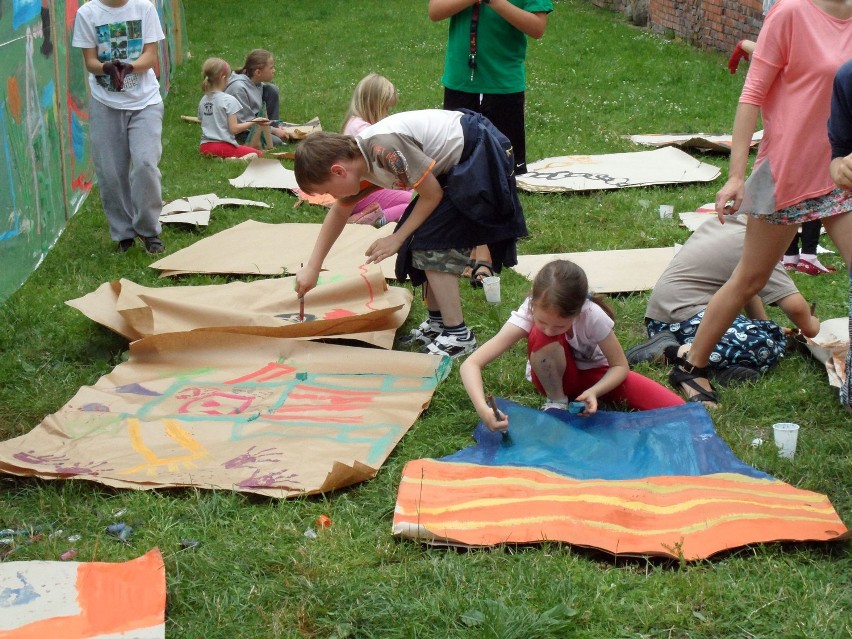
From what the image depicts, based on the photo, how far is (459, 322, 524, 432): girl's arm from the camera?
323 centimetres

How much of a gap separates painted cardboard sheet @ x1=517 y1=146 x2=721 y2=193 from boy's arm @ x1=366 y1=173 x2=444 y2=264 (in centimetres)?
293

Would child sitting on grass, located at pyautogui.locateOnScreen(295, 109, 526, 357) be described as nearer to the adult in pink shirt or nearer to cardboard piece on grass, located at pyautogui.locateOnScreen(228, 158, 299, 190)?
the adult in pink shirt

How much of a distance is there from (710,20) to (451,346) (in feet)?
32.6

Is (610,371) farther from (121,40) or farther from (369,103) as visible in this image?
(121,40)

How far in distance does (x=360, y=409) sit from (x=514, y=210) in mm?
1093

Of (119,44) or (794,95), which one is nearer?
(794,95)

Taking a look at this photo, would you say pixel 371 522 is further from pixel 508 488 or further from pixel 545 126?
pixel 545 126

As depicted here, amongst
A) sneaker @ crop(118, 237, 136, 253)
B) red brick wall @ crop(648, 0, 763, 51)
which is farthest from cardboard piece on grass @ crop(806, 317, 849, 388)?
red brick wall @ crop(648, 0, 763, 51)

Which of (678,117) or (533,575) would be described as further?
(678,117)

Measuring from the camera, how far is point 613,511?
2836 mm

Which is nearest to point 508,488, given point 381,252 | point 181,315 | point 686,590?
point 686,590

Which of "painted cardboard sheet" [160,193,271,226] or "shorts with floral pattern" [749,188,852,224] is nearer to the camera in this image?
"shorts with floral pattern" [749,188,852,224]

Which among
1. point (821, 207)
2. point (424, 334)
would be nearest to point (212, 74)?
point (424, 334)

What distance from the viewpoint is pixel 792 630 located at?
7.79ft
